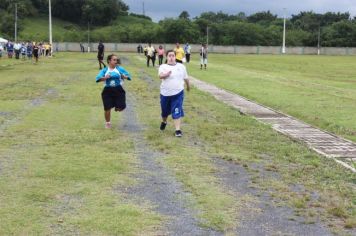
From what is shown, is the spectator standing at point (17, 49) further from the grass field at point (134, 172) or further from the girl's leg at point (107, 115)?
the girl's leg at point (107, 115)

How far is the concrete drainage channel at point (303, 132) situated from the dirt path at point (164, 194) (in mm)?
2664

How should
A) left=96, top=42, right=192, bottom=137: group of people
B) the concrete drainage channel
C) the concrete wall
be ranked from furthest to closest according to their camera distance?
the concrete wall → left=96, top=42, right=192, bottom=137: group of people → the concrete drainage channel

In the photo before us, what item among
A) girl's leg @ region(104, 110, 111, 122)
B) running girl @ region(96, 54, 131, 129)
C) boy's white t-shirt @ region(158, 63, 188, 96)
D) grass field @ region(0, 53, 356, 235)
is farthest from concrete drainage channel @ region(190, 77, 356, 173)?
Result: girl's leg @ region(104, 110, 111, 122)

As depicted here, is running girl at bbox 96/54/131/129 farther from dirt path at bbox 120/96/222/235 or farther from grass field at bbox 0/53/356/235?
dirt path at bbox 120/96/222/235

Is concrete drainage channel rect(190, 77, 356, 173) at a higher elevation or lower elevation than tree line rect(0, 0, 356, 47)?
lower

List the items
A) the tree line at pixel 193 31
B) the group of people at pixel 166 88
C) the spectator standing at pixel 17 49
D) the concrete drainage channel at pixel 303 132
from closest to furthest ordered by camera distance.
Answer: the concrete drainage channel at pixel 303 132, the group of people at pixel 166 88, the spectator standing at pixel 17 49, the tree line at pixel 193 31

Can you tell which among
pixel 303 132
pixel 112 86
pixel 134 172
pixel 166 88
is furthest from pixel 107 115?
pixel 134 172

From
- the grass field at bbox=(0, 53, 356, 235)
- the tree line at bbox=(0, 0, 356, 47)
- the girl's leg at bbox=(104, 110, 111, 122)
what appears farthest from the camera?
the tree line at bbox=(0, 0, 356, 47)

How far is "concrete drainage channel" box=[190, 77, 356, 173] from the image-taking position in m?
9.45

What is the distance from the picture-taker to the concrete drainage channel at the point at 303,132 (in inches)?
Result: 372

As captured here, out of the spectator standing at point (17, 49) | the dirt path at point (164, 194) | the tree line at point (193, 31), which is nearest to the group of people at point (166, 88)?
the dirt path at point (164, 194)

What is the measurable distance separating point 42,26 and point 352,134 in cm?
13541

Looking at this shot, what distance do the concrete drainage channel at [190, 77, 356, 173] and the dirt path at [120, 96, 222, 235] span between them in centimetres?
266

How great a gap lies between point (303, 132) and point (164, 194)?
5.68 metres
